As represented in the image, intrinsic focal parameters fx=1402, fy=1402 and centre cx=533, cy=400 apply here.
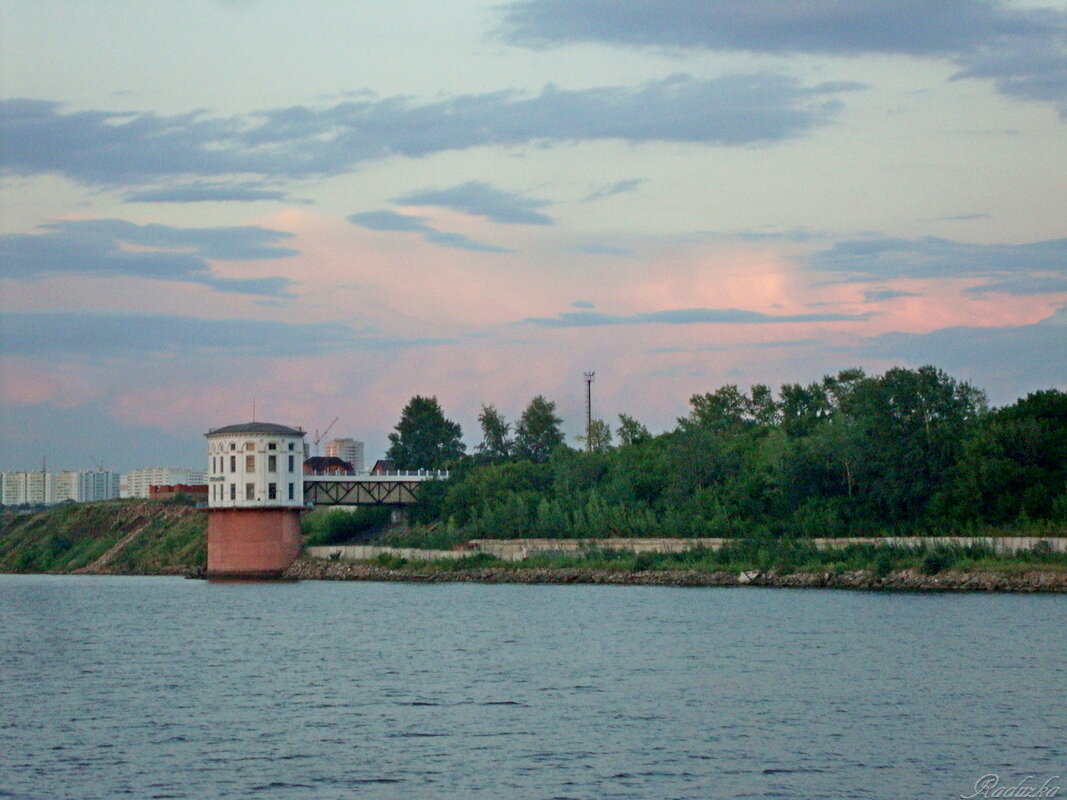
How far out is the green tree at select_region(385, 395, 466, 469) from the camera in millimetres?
159250

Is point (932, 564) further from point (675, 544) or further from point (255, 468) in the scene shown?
point (255, 468)

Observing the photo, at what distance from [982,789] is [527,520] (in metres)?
84.0

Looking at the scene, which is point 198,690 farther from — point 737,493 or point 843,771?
point 737,493

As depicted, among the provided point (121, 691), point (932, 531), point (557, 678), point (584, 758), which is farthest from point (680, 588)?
point (584, 758)

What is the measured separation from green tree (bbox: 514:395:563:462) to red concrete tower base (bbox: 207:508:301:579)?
46.3 m

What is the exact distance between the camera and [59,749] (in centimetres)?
3353

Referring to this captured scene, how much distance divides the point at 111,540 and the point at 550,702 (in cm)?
11660

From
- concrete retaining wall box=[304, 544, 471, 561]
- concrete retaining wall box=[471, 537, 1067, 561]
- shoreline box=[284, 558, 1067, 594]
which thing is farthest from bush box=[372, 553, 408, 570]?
concrete retaining wall box=[471, 537, 1067, 561]

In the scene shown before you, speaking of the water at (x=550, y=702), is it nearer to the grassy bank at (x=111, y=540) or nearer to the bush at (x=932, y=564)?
the bush at (x=932, y=564)

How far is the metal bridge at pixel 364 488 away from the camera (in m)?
125

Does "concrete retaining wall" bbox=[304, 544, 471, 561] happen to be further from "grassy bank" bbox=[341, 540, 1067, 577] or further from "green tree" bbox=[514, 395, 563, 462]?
"green tree" bbox=[514, 395, 563, 462]

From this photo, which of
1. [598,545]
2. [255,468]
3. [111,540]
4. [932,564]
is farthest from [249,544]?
[932,564]

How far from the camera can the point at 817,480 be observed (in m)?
98.7

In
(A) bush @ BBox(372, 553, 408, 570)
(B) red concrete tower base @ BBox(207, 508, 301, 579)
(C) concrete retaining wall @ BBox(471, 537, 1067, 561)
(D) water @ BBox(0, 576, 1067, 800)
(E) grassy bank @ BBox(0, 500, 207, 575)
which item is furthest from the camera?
(E) grassy bank @ BBox(0, 500, 207, 575)
